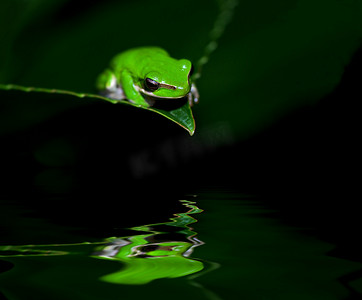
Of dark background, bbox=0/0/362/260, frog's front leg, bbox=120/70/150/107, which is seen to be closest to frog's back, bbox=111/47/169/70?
frog's front leg, bbox=120/70/150/107

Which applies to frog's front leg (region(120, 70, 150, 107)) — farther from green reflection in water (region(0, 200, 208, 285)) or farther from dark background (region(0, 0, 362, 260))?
green reflection in water (region(0, 200, 208, 285))

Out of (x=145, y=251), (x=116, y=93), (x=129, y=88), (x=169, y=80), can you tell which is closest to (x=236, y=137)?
(x=145, y=251)

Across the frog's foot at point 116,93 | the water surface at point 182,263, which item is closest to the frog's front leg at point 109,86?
the frog's foot at point 116,93

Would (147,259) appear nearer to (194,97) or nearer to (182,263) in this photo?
(182,263)

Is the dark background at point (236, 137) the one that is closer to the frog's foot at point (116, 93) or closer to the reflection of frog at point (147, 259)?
the reflection of frog at point (147, 259)

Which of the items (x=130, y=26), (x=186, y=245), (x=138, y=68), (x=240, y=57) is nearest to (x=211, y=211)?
(x=186, y=245)

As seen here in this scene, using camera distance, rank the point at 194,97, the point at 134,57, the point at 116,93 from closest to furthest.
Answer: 1. the point at 194,97
2. the point at 134,57
3. the point at 116,93

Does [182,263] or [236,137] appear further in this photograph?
[236,137]
